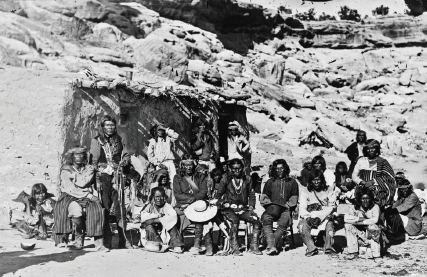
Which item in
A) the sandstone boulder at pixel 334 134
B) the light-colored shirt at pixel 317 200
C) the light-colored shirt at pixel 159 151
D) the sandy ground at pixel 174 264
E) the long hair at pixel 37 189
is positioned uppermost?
the sandstone boulder at pixel 334 134

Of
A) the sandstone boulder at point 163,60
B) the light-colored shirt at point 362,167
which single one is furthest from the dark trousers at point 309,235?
the sandstone boulder at point 163,60

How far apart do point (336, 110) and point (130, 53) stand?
11566 mm

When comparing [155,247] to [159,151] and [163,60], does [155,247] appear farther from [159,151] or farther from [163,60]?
[163,60]

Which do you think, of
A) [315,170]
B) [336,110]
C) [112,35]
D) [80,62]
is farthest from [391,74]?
[315,170]

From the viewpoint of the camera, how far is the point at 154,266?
7.11 m

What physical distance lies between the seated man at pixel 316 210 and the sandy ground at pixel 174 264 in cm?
21

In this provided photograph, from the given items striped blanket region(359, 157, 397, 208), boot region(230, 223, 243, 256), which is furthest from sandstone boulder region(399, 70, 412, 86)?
boot region(230, 223, 243, 256)

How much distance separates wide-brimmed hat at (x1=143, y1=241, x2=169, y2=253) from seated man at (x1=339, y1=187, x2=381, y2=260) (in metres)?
2.35

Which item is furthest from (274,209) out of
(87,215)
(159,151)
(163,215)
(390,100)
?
(390,100)

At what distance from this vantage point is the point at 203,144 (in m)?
12.1

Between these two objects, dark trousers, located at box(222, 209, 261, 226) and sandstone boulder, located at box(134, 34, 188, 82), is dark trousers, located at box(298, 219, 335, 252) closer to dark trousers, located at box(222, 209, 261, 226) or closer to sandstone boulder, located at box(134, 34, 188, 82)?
dark trousers, located at box(222, 209, 261, 226)

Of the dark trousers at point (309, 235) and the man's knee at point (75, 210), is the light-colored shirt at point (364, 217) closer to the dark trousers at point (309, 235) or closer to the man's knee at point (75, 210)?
the dark trousers at point (309, 235)

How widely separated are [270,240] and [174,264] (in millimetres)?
1476

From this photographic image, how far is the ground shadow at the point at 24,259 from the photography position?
675 centimetres
